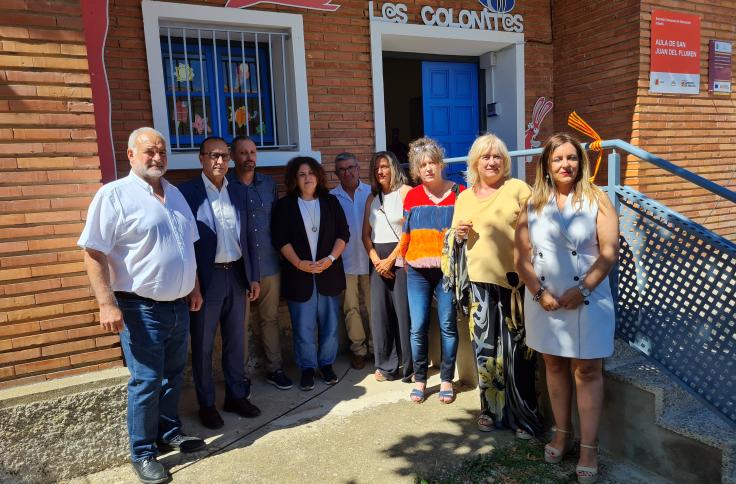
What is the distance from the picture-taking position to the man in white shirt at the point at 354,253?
4.49 m

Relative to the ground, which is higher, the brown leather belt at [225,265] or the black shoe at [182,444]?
the brown leather belt at [225,265]

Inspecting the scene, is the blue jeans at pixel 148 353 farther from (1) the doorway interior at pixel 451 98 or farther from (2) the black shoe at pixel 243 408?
(1) the doorway interior at pixel 451 98

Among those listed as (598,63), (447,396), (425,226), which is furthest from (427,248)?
(598,63)

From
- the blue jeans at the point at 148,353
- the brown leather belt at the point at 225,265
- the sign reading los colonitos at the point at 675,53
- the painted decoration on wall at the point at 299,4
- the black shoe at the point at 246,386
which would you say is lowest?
the black shoe at the point at 246,386

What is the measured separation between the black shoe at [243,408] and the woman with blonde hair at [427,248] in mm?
1139

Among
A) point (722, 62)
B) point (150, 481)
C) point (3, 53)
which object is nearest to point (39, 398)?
point (150, 481)

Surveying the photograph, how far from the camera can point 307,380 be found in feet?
14.1

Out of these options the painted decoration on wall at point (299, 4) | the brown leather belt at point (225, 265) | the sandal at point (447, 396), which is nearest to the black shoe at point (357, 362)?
the sandal at point (447, 396)

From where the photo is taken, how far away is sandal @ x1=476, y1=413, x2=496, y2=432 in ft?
11.3

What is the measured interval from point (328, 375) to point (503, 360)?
1593 millimetres

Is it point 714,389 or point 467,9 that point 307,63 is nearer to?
point 467,9

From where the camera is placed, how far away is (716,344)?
276cm

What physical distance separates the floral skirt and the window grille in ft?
8.79

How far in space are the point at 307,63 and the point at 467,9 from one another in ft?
6.74
